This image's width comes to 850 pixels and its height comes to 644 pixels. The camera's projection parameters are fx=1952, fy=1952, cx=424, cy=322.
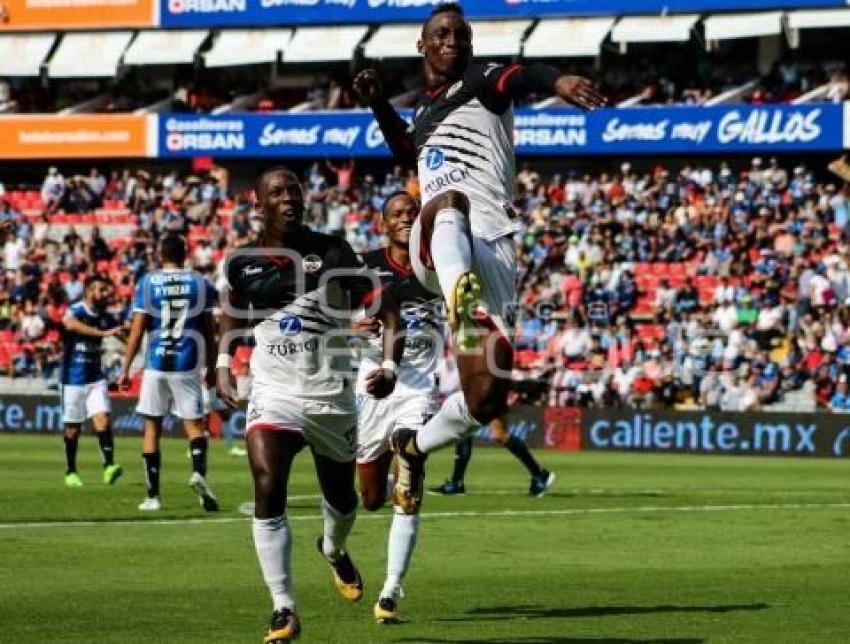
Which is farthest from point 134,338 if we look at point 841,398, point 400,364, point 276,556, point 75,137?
point 75,137

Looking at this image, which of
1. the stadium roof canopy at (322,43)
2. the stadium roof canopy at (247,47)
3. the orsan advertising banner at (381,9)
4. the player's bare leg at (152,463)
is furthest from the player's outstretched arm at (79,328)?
the stadium roof canopy at (247,47)

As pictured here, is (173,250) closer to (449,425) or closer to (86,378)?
(86,378)

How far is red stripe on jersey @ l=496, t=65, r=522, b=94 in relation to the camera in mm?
11070

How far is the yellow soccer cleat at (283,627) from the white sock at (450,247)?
6.31 ft

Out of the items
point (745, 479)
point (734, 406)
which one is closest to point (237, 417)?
Answer: point (734, 406)

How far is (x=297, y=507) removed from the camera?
20062mm

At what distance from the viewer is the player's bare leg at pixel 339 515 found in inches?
443

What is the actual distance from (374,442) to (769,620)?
4.02m

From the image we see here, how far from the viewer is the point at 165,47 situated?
57.4m

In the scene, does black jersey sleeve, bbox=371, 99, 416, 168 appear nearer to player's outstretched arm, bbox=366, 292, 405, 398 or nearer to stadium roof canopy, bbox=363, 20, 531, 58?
player's outstretched arm, bbox=366, 292, 405, 398

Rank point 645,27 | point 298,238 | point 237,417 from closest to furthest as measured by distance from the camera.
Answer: point 298,238, point 237,417, point 645,27

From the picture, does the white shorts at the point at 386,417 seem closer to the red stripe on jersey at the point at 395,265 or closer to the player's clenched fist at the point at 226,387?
the red stripe on jersey at the point at 395,265

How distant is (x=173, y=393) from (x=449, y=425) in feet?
30.5

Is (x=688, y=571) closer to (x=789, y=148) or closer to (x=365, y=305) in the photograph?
(x=365, y=305)
